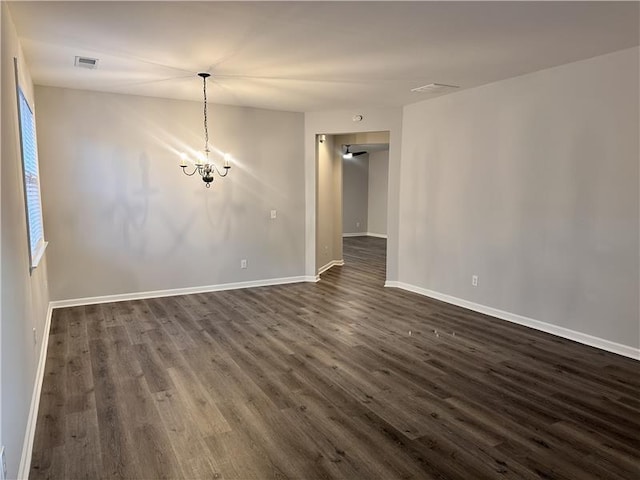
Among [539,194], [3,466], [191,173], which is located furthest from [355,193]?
[3,466]

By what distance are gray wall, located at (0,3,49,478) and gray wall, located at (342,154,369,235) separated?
10117 mm

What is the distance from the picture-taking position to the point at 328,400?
2.90 meters

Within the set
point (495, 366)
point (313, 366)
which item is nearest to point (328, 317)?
point (313, 366)

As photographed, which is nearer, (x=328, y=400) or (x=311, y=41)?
(x=328, y=400)

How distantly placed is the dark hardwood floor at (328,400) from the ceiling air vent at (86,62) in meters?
2.61

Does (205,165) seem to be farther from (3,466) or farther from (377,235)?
(377,235)

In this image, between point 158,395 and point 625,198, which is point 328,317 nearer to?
point 158,395

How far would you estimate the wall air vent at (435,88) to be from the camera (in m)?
4.73

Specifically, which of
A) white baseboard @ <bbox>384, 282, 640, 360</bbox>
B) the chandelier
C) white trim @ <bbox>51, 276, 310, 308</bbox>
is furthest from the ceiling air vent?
white baseboard @ <bbox>384, 282, 640, 360</bbox>

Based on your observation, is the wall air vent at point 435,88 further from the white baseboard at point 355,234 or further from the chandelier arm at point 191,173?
the white baseboard at point 355,234

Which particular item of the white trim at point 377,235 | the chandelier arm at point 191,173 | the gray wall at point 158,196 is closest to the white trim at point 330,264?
the gray wall at point 158,196

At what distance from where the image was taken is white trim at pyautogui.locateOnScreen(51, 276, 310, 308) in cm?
520

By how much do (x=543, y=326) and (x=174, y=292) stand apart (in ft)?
14.9

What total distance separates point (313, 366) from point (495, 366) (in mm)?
1513
